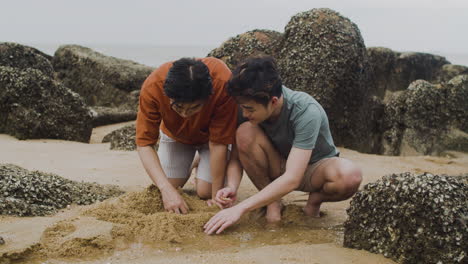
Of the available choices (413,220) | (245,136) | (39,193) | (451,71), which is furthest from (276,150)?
(451,71)

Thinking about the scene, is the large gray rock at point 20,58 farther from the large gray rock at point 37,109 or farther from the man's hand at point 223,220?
the man's hand at point 223,220

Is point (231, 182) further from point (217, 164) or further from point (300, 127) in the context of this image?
point (300, 127)

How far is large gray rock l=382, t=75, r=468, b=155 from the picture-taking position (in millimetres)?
8336

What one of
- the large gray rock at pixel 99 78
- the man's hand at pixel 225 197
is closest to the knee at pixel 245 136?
the man's hand at pixel 225 197

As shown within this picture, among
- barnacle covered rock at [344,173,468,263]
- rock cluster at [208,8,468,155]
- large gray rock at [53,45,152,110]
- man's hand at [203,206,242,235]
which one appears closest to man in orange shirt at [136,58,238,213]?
man's hand at [203,206,242,235]

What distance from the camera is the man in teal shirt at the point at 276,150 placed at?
11.3ft

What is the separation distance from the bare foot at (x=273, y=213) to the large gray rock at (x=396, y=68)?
814 centimetres

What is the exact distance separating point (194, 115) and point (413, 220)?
175 centimetres

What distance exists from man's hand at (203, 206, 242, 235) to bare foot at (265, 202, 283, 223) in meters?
0.47

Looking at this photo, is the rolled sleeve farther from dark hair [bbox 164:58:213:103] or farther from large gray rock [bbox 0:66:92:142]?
large gray rock [bbox 0:66:92:142]

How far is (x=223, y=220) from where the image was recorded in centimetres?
344

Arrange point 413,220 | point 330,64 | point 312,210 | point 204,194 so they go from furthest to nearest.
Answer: point 330,64, point 204,194, point 312,210, point 413,220

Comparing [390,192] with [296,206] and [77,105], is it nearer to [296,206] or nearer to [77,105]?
[296,206]

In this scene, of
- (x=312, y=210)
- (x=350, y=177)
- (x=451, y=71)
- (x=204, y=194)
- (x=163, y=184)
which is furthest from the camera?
(x=451, y=71)
